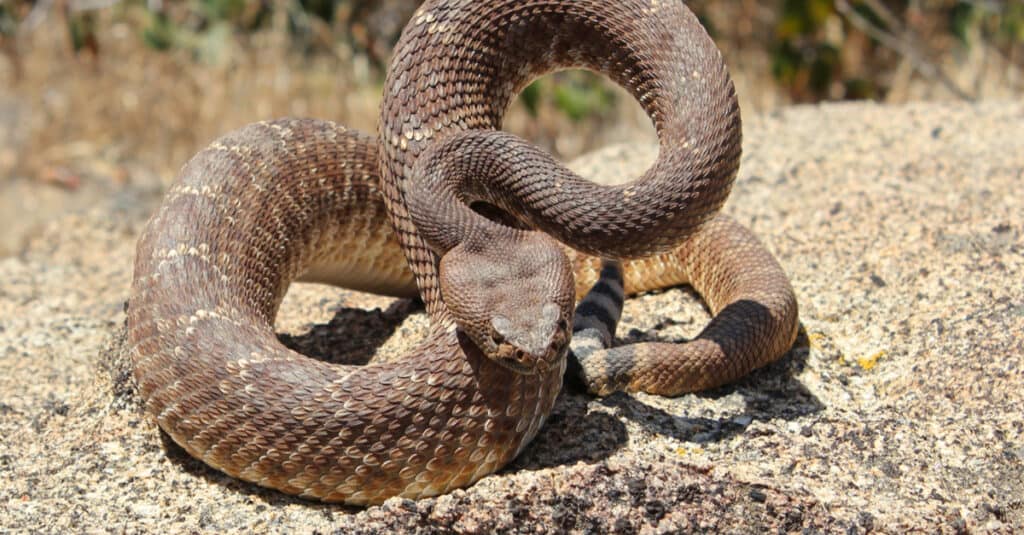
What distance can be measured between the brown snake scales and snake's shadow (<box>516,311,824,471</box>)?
93 mm

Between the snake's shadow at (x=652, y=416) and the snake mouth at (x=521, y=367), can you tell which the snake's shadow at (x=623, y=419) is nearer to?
the snake's shadow at (x=652, y=416)

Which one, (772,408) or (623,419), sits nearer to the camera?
(623,419)

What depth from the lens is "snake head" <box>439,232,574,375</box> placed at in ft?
13.3

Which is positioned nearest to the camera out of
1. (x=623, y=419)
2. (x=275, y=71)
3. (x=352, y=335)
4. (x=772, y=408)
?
(x=623, y=419)

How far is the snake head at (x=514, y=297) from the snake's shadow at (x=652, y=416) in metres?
0.59

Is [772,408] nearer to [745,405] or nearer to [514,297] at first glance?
[745,405]

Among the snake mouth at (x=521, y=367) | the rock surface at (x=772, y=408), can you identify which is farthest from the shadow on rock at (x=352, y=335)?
the snake mouth at (x=521, y=367)

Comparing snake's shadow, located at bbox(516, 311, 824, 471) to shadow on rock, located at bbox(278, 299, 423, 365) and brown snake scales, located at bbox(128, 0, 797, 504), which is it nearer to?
brown snake scales, located at bbox(128, 0, 797, 504)

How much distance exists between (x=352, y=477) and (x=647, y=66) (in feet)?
7.33

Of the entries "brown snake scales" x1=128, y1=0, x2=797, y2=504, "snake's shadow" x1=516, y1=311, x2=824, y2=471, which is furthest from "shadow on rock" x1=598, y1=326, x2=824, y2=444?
"brown snake scales" x1=128, y1=0, x2=797, y2=504

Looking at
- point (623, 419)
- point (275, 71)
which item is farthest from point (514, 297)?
point (275, 71)

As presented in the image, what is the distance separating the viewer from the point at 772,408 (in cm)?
499

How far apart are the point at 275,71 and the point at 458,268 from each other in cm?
749

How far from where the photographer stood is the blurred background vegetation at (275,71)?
1065 cm
